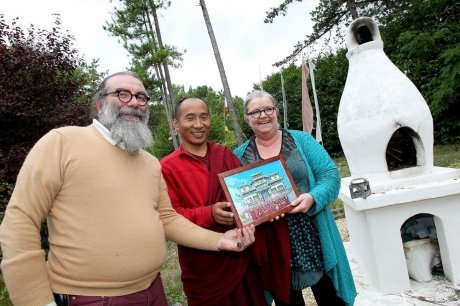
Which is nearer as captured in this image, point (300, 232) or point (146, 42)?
point (300, 232)

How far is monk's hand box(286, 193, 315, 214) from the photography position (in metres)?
2.11

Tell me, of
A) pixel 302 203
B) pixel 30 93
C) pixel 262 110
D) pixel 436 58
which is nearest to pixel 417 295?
pixel 302 203

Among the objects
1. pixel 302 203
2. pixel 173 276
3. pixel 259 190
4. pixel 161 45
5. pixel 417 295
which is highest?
pixel 161 45

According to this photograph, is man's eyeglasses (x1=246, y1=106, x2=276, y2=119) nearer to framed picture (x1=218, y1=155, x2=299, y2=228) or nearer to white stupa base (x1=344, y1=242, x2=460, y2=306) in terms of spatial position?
framed picture (x1=218, y1=155, x2=299, y2=228)

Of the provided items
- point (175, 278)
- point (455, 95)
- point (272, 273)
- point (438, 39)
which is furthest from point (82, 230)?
point (438, 39)

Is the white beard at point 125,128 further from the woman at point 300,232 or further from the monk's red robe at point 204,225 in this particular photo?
the woman at point 300,232

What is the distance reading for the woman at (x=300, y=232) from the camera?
2.25m

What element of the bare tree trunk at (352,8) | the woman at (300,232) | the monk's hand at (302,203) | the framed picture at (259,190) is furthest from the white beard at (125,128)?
the bare tree trunk at (352,8)

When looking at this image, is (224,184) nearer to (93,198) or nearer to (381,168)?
(93,198)

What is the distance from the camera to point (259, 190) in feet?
6.82

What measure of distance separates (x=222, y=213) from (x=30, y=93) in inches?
176

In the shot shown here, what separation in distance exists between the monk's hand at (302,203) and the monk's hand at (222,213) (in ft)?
1.23

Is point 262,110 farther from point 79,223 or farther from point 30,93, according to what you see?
point 30,93

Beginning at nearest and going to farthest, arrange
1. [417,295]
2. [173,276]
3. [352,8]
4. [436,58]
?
[417,295] < [173,276] < [436,58] < [352,8]
